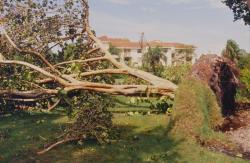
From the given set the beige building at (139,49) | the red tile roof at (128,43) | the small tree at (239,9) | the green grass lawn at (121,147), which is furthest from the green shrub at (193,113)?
the red tile roof at (128,43)

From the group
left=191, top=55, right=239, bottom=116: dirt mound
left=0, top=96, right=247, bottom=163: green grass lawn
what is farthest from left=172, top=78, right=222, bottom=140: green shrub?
left=191, top=55, right=239, bottom=116: dirt mound

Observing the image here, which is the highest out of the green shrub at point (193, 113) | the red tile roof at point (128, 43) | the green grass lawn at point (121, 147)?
the red tile roof at point (128, 43)

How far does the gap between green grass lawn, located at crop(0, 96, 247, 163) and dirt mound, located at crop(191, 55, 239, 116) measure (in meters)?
1.89

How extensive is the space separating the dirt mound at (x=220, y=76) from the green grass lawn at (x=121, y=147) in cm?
189

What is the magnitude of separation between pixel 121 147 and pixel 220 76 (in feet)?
21.3

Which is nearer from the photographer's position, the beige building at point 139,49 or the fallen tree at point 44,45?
the fallen tree at point 44,45

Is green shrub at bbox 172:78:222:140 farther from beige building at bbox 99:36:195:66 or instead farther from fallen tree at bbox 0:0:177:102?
beige building at bbox 99:36:195:66

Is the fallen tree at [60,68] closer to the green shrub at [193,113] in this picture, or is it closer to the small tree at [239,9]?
the green shrub at [193,113]

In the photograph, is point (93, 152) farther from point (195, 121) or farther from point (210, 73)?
point (210, 73)

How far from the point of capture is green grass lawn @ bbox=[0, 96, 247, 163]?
9898 millimetres

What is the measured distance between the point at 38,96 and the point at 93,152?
18.1ft

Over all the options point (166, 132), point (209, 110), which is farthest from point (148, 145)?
point (209, 110)

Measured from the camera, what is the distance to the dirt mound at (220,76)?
13.8 meters

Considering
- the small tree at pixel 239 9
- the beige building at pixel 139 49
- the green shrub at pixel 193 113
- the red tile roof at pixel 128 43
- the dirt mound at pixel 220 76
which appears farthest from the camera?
the red tile roof at pixel 128 43
